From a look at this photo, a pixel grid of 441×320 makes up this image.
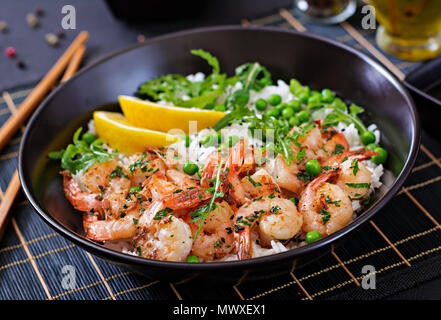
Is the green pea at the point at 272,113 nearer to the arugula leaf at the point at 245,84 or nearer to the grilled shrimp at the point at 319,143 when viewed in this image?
the arugula leaf at the point at 245,84

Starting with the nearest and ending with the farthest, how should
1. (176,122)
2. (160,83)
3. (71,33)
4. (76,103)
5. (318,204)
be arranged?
(318,204), (176,122), (76,103), (160,83), (71,33)

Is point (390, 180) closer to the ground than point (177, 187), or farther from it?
closer to the ground

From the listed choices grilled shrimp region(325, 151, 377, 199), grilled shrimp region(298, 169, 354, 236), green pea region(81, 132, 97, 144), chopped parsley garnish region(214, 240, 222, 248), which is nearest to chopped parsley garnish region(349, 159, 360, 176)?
grilled shrimp region(325, 151, 377, 199)

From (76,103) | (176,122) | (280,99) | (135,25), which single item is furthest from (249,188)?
(135,25)

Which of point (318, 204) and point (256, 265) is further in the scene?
point (318, 204)

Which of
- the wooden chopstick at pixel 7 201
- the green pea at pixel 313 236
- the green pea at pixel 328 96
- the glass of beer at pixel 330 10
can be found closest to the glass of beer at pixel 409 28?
the glass of beer at pixel 330 10

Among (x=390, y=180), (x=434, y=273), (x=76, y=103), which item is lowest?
(x=434, y=273)

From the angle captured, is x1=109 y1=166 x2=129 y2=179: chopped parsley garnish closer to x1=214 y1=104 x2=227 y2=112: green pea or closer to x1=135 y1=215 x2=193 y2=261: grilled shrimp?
x1=135 y1=215 x2=193 y2=261: grilled shrimp

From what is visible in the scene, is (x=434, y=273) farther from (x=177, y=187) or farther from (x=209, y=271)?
(x=177, y=187)
